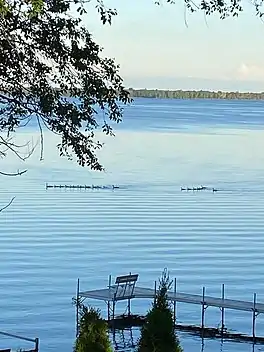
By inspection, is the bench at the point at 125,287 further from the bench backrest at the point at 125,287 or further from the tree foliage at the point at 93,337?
the tree foliage at the point at 93,337

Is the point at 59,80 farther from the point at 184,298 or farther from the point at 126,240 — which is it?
the point at 126,240

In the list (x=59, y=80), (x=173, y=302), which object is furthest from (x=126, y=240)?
(x=59, y=80)

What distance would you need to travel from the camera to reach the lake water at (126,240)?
19106mm

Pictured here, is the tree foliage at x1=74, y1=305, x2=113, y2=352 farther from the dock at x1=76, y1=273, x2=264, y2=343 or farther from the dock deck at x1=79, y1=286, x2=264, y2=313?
the dock deck at x1=79, y1=286, x2=264, y2=313

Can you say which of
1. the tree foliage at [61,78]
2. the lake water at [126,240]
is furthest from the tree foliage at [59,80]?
the lake water at [126,240]

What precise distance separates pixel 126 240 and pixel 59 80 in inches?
758

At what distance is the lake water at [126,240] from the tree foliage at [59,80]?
8766mm

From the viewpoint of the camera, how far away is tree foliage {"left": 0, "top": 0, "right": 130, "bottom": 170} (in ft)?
25.1

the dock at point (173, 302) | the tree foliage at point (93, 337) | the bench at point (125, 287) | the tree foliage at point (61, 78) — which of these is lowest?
the dock at point (173, 302)

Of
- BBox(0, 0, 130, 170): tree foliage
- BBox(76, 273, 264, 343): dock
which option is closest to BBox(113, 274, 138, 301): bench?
BBox(76, 273, 264, 343): dock

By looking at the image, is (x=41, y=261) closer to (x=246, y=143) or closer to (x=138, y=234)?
(x=138, y=234)

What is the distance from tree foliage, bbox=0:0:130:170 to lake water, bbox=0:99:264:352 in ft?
28.8

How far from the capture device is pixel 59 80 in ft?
26.3

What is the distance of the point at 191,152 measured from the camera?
194ft
